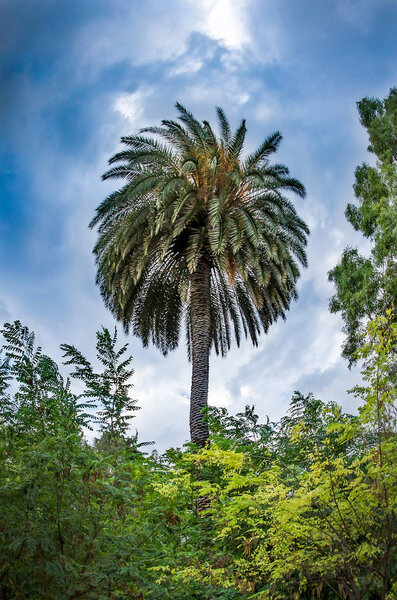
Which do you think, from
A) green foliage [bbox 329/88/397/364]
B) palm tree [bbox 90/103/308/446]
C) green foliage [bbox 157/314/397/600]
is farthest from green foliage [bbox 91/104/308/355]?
green foliage [bbox 157/314/397/600]

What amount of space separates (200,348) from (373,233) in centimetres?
1191

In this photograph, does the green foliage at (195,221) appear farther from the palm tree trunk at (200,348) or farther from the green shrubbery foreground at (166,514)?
the green shrubbery foreground at (166,514)

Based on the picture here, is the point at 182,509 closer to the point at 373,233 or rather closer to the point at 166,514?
the point at 166,514

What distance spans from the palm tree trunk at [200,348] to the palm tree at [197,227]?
0.03 metres

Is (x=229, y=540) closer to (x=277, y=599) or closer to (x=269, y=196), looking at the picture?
(x=277, y=599)

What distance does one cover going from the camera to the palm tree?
13.8m

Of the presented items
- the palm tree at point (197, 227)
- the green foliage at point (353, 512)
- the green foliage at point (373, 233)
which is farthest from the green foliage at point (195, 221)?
the green foliage at point (353, 512)

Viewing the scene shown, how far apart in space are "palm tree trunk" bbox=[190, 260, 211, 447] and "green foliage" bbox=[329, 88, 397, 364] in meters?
6.98

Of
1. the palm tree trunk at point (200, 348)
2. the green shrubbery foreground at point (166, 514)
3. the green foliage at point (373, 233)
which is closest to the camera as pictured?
the green shrubbery foreground at point (166, 514)

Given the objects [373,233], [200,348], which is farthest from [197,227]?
[373,233]

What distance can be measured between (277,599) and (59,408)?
390cm

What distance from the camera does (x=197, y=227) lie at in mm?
15312

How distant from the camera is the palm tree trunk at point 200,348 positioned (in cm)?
1338

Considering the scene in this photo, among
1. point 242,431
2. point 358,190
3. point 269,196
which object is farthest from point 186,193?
point 358,190
